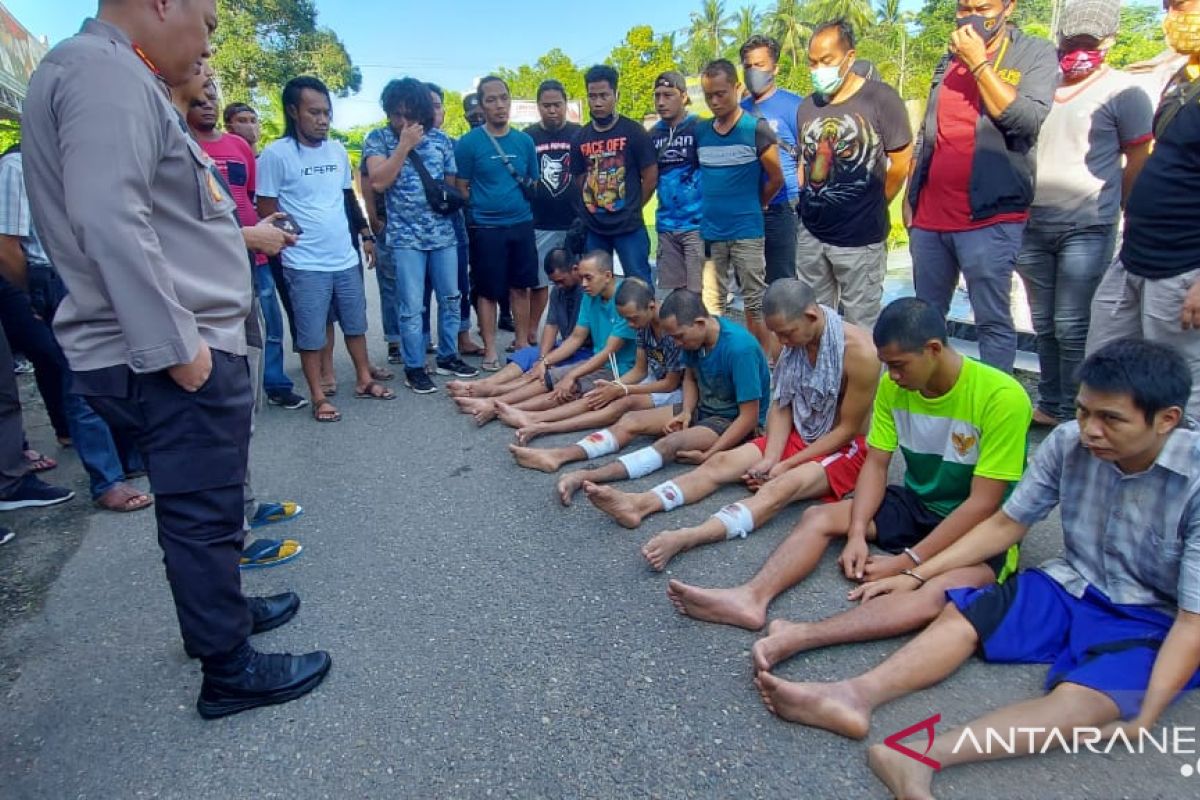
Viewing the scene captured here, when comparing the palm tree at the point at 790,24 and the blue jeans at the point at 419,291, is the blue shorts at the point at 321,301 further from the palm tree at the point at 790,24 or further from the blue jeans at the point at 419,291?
the palm tree at the point at 790,24

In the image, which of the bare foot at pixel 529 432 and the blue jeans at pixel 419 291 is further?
the blue jeans at pixel 419 291

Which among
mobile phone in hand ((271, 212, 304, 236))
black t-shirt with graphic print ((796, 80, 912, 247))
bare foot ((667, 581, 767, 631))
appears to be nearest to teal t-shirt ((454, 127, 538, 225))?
black t-shirt with graphic print ((796, 80, 912, 247))

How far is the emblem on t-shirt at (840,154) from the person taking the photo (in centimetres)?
370

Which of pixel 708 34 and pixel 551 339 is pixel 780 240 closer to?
pixel 551 339

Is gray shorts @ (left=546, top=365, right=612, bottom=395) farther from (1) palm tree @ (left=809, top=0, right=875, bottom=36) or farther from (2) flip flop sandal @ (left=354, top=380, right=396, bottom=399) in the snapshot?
(1) palm tree @ (left=809, top=0, right=875, bottom=36)

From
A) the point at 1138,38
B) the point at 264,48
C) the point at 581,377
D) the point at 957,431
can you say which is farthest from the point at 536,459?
the point at 1138,38

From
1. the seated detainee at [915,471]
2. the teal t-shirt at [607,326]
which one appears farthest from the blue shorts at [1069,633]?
the teal t-shirt at [607,326]

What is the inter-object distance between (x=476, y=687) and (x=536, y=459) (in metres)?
1.60

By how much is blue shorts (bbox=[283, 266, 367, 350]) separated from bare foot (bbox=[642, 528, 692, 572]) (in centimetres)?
288

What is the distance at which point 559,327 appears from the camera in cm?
493

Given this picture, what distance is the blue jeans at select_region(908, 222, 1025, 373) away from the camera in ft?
10.7

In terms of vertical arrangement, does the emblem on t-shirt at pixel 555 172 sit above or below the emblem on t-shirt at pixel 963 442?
above

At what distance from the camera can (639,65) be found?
3184 cm

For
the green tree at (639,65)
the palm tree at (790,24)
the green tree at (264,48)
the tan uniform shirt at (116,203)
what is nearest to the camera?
the tan uniform shirt at (116,203)
